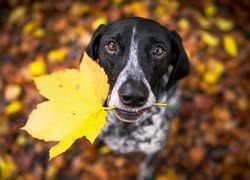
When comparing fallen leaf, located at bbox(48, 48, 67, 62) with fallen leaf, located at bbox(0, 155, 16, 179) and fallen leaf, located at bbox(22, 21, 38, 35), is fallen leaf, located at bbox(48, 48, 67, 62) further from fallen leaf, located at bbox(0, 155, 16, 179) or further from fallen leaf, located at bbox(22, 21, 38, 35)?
fallen leaf, located at bbox(0, 155, 16, 179)

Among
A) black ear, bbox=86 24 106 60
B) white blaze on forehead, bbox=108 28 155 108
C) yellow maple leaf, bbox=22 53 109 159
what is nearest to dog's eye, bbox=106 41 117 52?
white blaze on forehead, bbox=108 28 155 108

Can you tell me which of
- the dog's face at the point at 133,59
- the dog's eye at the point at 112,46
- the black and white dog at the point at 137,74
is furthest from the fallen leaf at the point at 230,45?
the dog's eye at the point at 112,46

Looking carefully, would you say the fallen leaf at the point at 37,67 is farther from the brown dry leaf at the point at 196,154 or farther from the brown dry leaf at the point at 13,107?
the brown dry leaf at the point at 196,154

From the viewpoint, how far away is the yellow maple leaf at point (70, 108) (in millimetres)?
2703

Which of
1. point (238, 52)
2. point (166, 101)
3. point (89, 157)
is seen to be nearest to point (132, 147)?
point (166, 101)

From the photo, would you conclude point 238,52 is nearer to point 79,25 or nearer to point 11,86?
point 79,25

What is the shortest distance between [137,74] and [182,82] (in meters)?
2.69

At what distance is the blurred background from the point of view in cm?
541

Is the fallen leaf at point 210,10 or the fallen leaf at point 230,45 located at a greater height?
the fallen leaf at point 210,10

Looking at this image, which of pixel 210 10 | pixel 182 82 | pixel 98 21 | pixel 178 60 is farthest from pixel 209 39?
pixel 178 60

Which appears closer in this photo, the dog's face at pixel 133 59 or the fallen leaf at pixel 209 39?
the dog's face at pixel 133 59

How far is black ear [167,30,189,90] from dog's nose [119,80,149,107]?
86cm

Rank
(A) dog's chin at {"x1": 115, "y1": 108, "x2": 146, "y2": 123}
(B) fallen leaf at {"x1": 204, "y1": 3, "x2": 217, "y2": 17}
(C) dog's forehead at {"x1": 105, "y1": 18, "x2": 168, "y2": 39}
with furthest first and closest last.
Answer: (B) fallen leaf at {"x1": 204, "y1": 3, "x2": 217, "y2": 17} < (C) dog's forehead at {"x1": 105, "y1": 18, "x2": 168, "y2": 39} < (A) dog's chin at {"x1": 115, "y1": 108, "x2": 146, "y2": 123}

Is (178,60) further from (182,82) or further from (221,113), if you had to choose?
(221,113)
